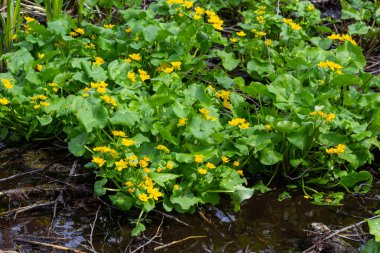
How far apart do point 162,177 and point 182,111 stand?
43 cm

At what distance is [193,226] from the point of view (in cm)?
325

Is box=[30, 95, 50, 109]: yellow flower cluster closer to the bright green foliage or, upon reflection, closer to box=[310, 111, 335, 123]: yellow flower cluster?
the bright green foliage

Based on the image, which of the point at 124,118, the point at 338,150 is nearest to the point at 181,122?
the point at 124,118

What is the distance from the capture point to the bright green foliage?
10.5 feet

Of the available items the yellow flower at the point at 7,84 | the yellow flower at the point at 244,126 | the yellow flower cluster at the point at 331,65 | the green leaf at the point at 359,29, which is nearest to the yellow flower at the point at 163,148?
the yellow flower at the point at 244,126

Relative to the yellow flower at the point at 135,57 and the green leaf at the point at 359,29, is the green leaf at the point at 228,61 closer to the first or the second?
the yellow flower at the point at 135,57

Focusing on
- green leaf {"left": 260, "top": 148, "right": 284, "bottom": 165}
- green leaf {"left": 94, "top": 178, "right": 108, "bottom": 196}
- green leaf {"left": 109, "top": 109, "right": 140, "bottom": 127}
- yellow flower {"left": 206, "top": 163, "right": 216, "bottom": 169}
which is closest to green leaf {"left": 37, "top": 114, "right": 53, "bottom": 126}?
green leaf {"left": 109, "top": 109, "right": 140, "bottom": 127}

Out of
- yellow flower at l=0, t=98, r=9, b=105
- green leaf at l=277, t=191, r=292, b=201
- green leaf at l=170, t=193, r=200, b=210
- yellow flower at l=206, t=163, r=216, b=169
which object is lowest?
green leaf at l=277, t=191, r=292, b=201

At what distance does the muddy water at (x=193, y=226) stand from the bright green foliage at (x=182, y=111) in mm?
100

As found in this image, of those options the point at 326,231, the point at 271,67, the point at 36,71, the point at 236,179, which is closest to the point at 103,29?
the point at 36,71

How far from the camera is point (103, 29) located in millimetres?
4242

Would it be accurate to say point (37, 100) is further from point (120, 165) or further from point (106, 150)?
point (120, 165)

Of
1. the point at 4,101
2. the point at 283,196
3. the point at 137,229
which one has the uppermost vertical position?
the point at 4,101

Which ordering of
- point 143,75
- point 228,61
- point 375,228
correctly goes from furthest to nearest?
point 228,61
point 143,75
point 375,228
